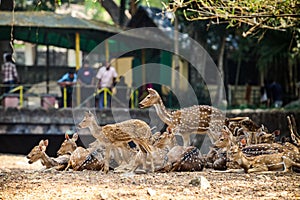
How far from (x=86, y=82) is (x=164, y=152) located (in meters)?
10.5

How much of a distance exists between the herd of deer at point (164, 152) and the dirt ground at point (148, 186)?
253mm

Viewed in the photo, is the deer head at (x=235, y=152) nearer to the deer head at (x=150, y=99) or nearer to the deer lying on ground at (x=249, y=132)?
the deer lying on ground at (x=249, y=132)

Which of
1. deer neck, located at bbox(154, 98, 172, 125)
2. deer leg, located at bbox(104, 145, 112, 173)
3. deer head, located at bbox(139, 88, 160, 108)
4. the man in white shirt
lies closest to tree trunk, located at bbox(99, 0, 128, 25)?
the man in white shirt

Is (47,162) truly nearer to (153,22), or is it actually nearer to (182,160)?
(182,160)

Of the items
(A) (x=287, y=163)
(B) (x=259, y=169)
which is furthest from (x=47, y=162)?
(A) (x=287, y=163)

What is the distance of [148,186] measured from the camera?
757cm

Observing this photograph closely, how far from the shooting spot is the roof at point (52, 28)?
1911 cm

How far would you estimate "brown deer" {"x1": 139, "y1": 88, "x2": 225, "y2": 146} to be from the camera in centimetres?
995

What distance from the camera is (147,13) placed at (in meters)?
25.0

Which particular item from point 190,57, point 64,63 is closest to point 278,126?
point 190,57

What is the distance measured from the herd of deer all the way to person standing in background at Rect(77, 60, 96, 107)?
342 inches

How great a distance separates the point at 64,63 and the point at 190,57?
23.0 feet

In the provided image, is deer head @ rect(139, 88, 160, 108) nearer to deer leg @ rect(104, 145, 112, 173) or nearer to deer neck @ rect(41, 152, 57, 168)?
deer leg @ rect(104, 145, 112, 173)

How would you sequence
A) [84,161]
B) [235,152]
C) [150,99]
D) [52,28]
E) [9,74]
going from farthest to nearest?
[52,28]
[9,74]
[150,99]
[84,161]
[235,152]
